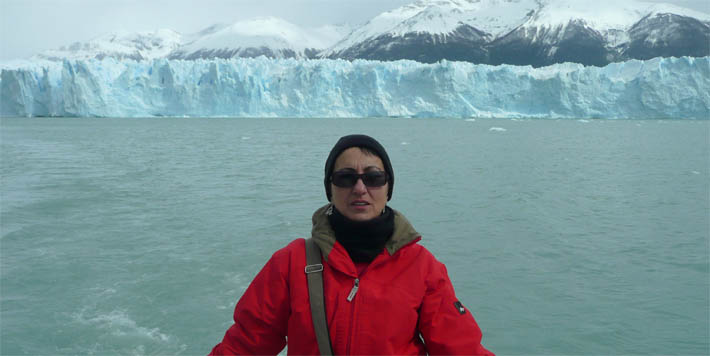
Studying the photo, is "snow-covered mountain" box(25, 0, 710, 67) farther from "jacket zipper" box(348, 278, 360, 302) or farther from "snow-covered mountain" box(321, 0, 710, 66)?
"jacket zipper" box(348, 278, 360, 302)

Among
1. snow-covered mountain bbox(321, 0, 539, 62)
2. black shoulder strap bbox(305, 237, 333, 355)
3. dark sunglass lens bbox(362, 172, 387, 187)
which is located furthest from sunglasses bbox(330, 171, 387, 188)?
snow-covered mountain bbox(321, 0, 539, 62)

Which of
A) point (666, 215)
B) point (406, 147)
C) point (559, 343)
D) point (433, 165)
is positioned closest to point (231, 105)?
point (406, 147)

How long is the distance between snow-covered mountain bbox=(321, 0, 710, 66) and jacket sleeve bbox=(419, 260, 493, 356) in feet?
283

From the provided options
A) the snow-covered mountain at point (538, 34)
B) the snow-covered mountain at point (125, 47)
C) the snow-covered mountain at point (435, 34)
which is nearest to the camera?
the snow-covered mountain at point (538, 34)

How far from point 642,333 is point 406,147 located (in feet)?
46.8

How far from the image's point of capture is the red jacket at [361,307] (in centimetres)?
132

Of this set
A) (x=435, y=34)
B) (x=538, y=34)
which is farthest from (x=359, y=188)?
(x=435, y=34)

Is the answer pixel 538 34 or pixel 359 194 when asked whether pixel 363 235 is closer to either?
pixel 359 194

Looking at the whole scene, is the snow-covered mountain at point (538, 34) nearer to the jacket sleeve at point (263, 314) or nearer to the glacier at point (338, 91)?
the glacier at point (338, 91)

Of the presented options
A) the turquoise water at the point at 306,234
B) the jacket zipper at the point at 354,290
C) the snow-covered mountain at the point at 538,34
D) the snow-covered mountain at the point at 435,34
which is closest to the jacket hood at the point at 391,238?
the jacket zipper at the point at 354,290

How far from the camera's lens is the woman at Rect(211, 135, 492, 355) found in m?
1.32

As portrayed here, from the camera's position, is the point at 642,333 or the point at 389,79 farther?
the point at 389,79

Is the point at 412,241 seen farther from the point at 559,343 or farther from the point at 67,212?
the point at 67,212

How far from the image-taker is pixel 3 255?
16.1 feet
